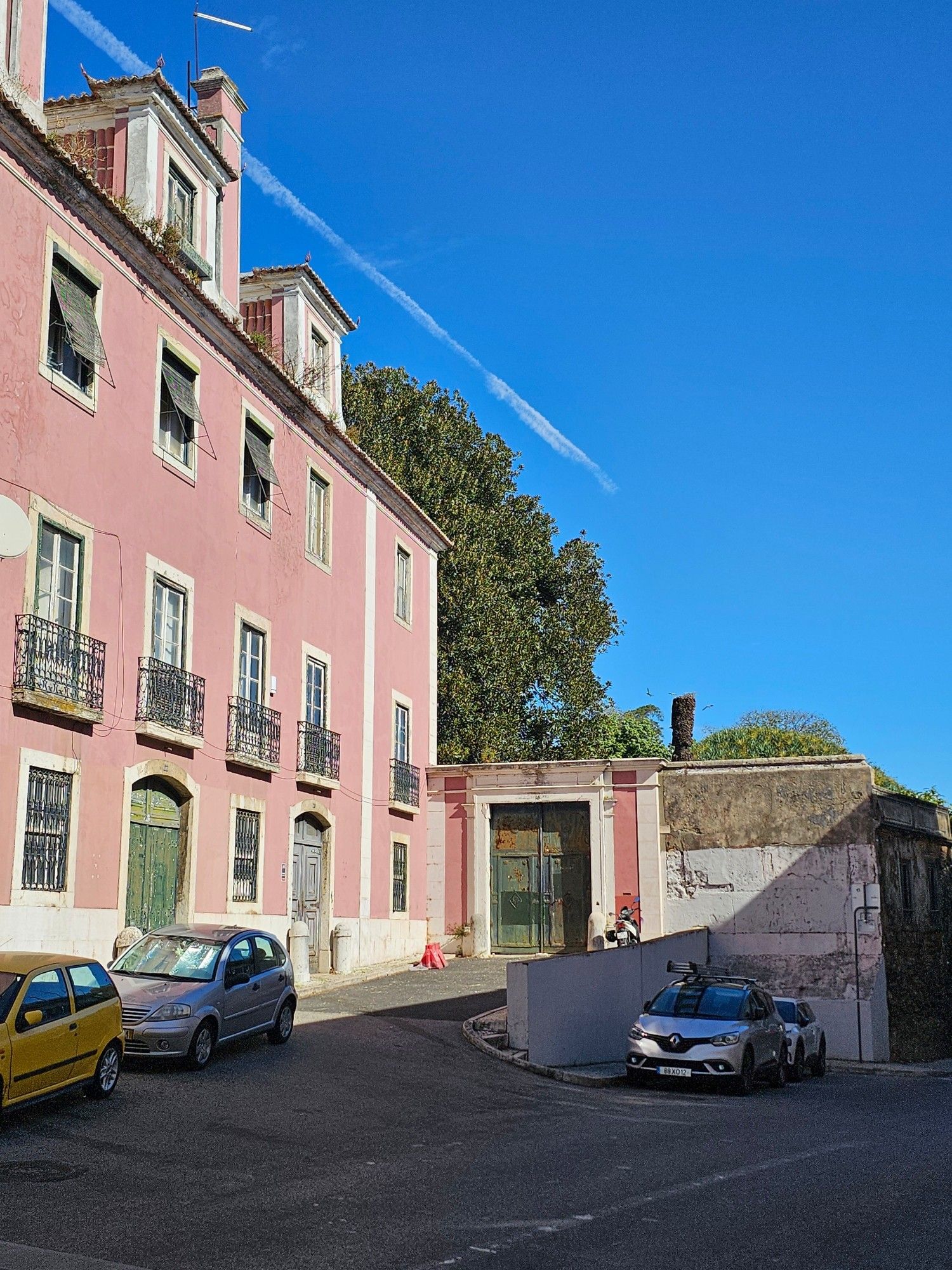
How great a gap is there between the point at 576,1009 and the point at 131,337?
12196mm

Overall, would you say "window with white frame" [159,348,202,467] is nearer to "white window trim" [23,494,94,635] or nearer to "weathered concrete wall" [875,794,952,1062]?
"white window trim" [23,494,94,635]

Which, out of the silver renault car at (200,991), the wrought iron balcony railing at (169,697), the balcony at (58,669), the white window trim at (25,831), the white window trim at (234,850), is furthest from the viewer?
the white window trim at (234,850)

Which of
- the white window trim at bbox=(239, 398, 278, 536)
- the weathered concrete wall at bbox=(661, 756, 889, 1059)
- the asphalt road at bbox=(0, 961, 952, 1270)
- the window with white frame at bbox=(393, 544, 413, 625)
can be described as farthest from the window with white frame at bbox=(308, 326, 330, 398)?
the asphalt road at bbox=(0, 961, 952, 1270)

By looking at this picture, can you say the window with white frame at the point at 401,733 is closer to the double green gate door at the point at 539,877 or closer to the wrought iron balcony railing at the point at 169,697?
the double green gate door at the point at 539,877

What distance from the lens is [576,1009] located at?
63.5ft

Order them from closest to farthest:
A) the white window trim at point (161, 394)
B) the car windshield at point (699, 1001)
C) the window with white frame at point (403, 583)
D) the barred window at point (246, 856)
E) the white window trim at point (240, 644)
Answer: the car windshield at point (699, 1001), the white window trim at point (161, 394), the barred window at point (246, 856), the white window trim at point (240, 644), the window with white frame at point (403, 583)

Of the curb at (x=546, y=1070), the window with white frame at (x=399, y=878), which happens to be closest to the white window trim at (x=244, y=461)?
the window with white frame at (x=399, y=878)

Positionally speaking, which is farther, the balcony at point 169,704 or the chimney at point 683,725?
the chimney at point 683,725

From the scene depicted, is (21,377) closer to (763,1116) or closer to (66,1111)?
(66,1111)

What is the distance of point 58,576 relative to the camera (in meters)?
18.0

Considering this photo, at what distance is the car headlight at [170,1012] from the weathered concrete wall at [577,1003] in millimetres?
5391

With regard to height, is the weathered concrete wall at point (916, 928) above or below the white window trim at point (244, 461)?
below

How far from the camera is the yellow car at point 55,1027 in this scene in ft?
35.6

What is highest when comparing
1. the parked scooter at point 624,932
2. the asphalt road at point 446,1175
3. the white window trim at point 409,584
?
the white window trim at point 409,584
